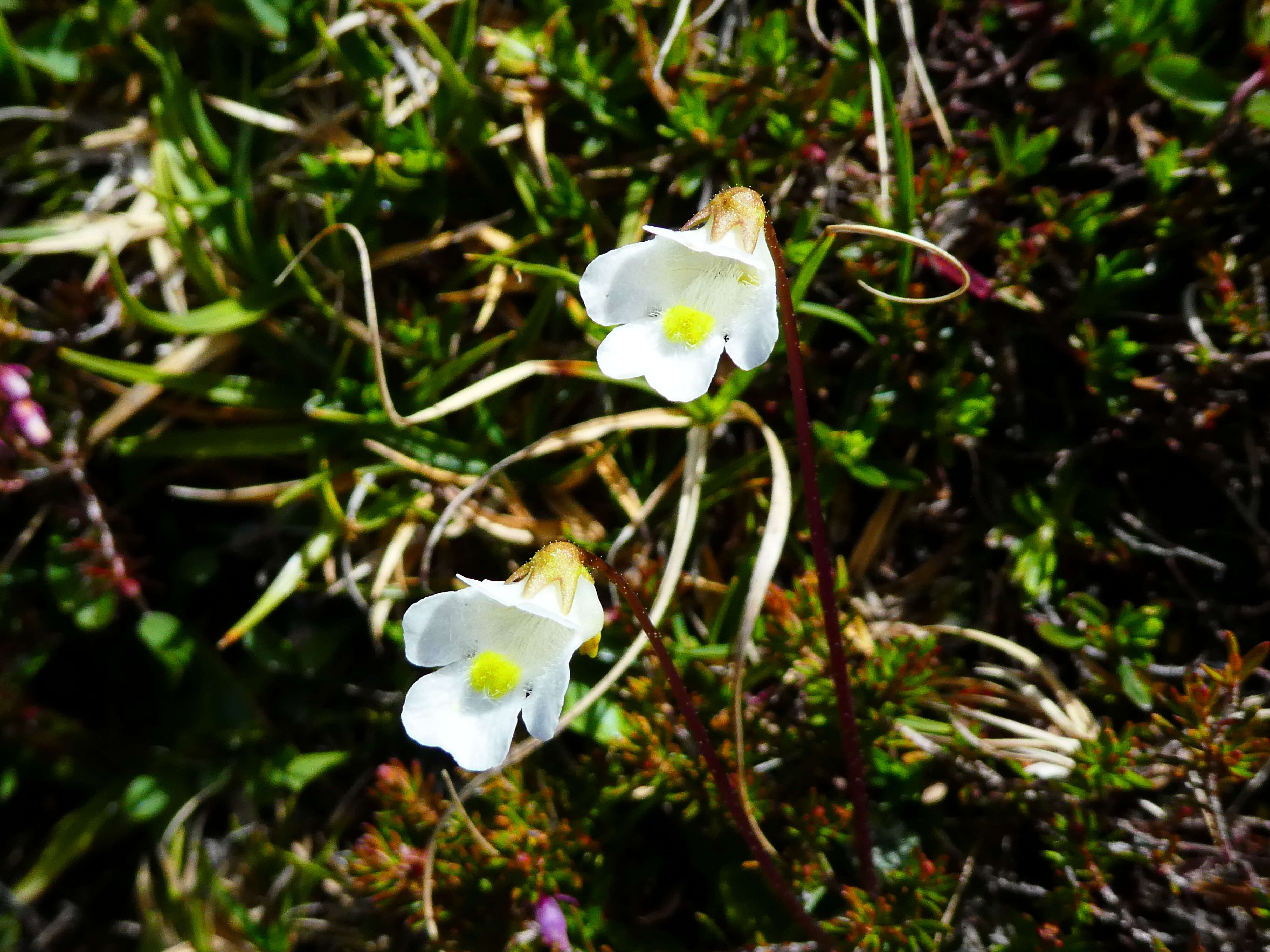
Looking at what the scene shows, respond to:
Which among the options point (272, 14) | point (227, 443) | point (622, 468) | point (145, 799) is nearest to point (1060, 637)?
point (622, 468)

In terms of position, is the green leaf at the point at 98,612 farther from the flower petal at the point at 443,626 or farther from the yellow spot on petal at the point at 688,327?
the yellow spot on petal at the point at 688,327

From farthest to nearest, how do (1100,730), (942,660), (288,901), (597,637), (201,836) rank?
(201,836) < (288,901) < (942,660) < (1100,730) < (597,637)

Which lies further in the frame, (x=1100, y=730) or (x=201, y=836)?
(x=201, y=836)

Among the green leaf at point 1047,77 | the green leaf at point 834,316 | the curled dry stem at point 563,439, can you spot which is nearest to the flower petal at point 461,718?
the curled dry stem at point 563,439

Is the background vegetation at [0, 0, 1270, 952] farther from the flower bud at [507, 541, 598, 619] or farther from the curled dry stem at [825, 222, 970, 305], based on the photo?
the flower bud at [507, 541, 598, 619]

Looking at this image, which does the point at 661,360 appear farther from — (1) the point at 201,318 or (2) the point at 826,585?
(1) the point at 201,318

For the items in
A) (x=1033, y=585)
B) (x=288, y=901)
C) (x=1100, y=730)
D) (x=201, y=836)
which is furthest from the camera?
(x=201, y=836)

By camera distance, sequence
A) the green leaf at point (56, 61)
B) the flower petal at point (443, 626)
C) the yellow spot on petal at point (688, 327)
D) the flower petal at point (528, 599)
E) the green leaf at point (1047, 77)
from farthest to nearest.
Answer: the green leaf at point (56, 61) → the green leaf at point (1047, 77) → the yellow spot on petal at point (688, 327) → the flower petal at point (443, 626) → the flower petal at point (528, 599)

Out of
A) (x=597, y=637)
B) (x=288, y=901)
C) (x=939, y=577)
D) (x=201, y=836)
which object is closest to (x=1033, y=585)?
(x=939, y=577)

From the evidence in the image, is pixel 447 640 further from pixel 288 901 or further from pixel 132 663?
pixel 132 663
